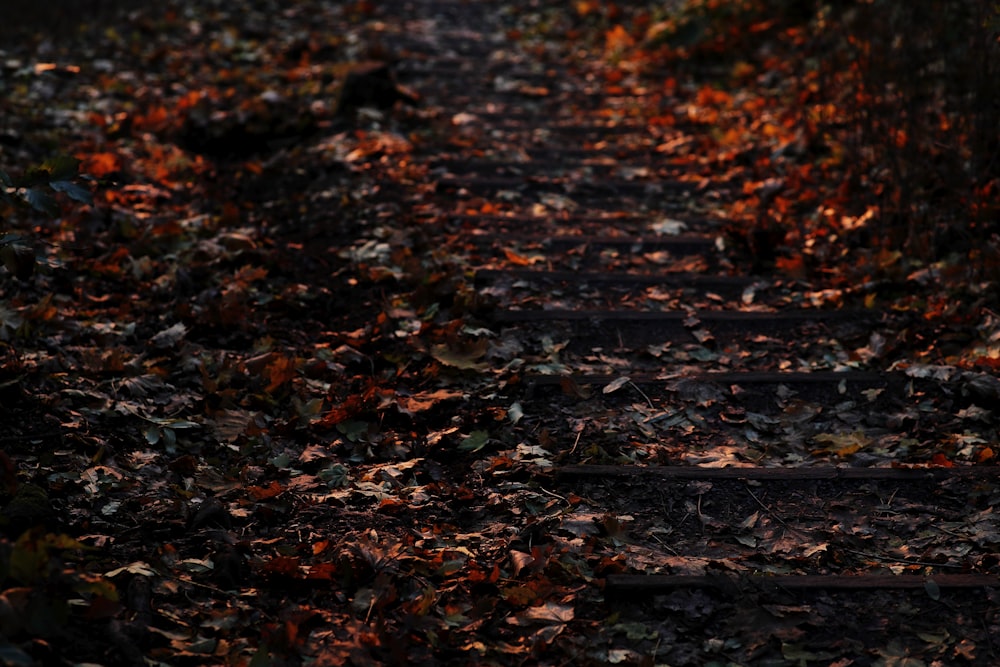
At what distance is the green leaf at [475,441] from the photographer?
3.64m

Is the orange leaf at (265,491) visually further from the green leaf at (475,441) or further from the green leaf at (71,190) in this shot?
the green leaf at (71,190)

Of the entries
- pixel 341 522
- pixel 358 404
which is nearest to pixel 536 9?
pixel 358 404

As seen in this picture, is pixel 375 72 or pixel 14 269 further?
pixel 375 72

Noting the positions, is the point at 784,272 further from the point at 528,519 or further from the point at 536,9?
the point at 536,9

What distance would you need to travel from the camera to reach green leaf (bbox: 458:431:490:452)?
3639mm

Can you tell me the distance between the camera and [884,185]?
18.0 feet

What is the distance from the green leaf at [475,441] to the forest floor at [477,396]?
0.01m

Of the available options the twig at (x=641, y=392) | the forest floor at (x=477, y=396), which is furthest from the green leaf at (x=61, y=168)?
the twig at (x=641, y=392)

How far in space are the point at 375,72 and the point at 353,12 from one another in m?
3.37

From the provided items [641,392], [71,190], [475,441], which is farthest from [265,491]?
[641,392]

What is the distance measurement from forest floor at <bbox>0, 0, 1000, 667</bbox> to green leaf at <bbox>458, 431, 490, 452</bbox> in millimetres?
13

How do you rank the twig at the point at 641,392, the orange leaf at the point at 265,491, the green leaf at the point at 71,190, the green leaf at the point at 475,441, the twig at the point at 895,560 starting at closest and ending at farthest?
the green leaf at the point at 71,190
the twig at the point at 895,560
the orange leaf at the point at 265,491
the green leaf at the point at 475,441
the twig at the point at 641,392

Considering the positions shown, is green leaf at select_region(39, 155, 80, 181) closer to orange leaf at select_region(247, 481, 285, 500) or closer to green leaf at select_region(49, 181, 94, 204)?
green leaf at select_region(49, 181, 94, 204)

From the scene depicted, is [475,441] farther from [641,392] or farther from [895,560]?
[895,560]
